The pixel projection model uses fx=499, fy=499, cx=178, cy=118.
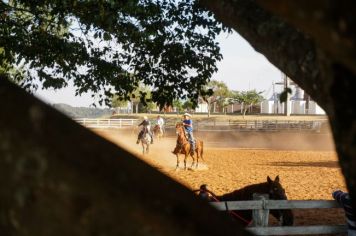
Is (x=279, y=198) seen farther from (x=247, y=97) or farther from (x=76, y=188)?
(x=247, y=97)

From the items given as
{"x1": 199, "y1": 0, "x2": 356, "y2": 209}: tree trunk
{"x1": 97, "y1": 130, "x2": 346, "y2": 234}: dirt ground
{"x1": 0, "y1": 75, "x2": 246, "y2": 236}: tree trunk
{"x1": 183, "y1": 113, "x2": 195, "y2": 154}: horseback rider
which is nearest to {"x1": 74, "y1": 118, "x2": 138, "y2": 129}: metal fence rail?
{"x1": 97, "y1": 130, "x2": 346, "y2": 234}: dirt ground

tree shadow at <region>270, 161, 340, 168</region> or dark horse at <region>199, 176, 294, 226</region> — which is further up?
dark horse at <region>199, 176, 294, 226</region>

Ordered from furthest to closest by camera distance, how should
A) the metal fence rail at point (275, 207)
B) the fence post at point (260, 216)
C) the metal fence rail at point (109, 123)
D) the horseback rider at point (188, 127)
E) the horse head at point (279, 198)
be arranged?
1. the metal fence rail at point (109, 123)
2. the horseback rider at point (188, 127)
3. the horse head at point (279, 198)
4. the fence post at point (260, 216)
5. the metal fence rail at point (275, 207)

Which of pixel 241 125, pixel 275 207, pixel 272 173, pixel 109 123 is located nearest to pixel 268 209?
pixel 275 207

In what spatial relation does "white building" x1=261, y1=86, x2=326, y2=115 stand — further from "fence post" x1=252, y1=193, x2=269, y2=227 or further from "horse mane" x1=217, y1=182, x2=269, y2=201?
"fence post" x1=252, y1=193, x2=269, y2=227

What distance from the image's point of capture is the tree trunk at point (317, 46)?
0.99 meters

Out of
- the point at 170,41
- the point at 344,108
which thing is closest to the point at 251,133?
the point at 170,41

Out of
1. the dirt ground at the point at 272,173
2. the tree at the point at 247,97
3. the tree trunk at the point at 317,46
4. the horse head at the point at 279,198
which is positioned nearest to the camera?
the tree trunk at the point at 317,46

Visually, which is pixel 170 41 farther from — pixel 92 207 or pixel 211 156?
pixel 211 156

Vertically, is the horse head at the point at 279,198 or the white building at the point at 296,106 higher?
the white building at the point at 296,106

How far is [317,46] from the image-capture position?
131 cm

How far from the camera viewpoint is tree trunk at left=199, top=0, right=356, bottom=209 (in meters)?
0.99

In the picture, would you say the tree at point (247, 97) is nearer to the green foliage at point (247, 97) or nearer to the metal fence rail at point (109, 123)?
the green foliage at point (247, 97)

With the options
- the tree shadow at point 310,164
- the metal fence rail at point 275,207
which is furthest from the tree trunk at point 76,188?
the tree shadow at point 310,164
